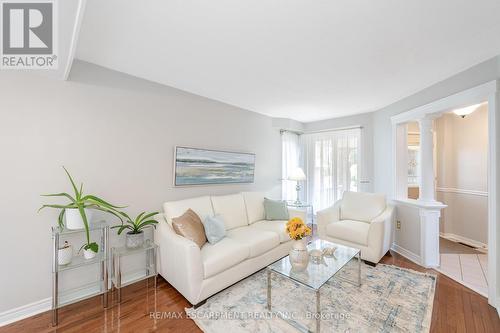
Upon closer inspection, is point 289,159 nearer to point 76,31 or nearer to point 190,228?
point 190,228

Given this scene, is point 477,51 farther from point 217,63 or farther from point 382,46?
point 217,63

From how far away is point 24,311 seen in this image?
1843 mm

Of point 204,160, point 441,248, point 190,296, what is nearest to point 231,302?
point 190,296

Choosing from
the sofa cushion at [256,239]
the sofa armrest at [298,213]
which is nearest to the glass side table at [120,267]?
the sofa cushion at [256,239]

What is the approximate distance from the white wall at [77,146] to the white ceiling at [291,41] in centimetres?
32

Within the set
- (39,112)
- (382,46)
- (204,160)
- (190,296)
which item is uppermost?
(382,46)

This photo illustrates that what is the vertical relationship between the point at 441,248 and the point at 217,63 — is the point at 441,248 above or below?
below

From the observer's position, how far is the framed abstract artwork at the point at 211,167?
9.55 ft

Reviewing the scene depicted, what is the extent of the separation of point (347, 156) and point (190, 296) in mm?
3805

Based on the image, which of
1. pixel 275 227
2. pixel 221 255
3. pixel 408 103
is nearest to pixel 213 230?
pixel 221 255

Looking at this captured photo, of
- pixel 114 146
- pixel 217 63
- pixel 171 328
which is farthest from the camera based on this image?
pixel 114 146

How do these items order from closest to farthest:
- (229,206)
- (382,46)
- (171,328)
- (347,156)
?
(171,328) → (382,46) → (229,206) → (347,156)

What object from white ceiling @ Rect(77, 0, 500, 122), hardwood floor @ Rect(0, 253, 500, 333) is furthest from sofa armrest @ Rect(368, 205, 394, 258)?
white ceiling @ Rect(77, 0, 500, 122)

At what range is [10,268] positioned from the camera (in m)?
1.81
